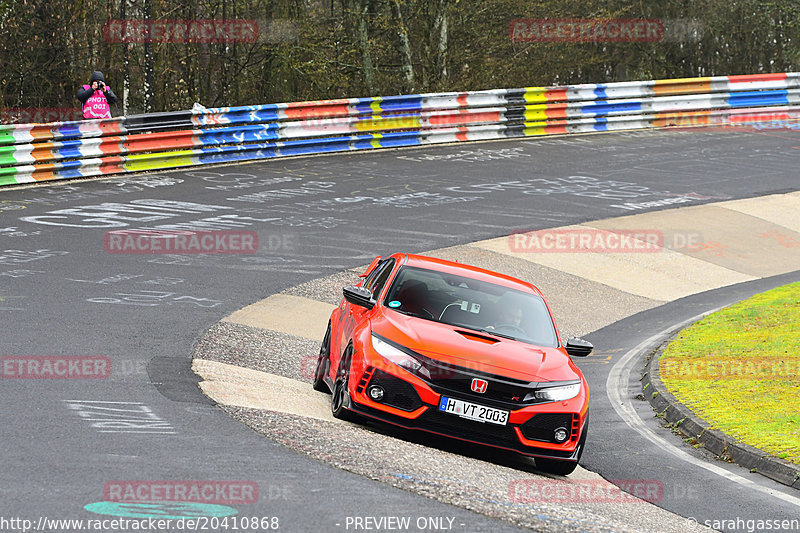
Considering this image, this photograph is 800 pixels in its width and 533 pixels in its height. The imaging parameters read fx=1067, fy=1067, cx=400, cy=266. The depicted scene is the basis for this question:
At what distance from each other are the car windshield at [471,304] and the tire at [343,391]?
2.27 ft

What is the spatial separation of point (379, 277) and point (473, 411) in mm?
2351

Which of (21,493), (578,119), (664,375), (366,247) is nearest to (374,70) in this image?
(578,119)

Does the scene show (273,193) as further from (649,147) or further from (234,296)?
(649,147)

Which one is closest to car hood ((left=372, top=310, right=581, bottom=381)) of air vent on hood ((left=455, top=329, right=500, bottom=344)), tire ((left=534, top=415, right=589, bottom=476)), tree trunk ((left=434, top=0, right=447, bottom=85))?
air vent on hood ((left=455, top=329, right=500, bottom=344))

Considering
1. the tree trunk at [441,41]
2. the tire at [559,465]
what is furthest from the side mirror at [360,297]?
the tree trunk at [441,41]

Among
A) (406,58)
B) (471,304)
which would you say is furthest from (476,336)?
(406,58)

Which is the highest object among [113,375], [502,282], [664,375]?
[502,282]

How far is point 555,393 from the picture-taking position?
8484 millimetres

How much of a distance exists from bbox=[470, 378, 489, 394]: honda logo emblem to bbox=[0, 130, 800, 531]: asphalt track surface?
1.61 m

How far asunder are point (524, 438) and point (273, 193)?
13320 millimetres

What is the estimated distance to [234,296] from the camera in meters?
14.1

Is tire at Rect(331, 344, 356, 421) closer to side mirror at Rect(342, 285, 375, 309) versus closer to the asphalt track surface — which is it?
side mirror at Rect(342, 285, 375, 309)

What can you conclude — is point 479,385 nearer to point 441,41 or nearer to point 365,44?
point 365,44

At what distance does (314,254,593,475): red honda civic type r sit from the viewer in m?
8.28
